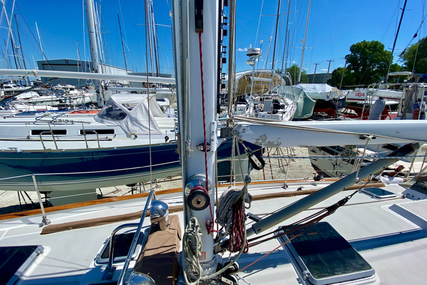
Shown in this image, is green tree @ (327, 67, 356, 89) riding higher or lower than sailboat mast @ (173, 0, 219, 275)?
higher

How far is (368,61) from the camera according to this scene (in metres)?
27.2

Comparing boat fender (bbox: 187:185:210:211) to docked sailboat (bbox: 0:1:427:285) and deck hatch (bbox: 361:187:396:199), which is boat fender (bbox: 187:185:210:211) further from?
deck hatch (bbox: 361:187:396:199)

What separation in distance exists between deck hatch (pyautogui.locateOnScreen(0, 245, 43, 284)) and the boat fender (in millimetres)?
1813

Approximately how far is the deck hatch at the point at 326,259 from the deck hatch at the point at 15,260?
2.52 meters

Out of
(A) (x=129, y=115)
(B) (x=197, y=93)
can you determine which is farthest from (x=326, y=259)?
(A) (x=129, y=115)

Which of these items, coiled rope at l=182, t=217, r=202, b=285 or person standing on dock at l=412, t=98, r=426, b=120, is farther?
person standing on dock at l=412, t=98, r=426, b=120

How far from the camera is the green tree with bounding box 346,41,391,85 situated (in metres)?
26.7

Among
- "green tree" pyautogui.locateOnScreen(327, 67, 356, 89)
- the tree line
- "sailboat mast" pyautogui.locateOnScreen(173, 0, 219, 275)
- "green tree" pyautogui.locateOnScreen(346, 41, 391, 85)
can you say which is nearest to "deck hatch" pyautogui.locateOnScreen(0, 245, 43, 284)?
"sailboat mast" pyautogui.locateOnScreen(173, 0, 219, 275)

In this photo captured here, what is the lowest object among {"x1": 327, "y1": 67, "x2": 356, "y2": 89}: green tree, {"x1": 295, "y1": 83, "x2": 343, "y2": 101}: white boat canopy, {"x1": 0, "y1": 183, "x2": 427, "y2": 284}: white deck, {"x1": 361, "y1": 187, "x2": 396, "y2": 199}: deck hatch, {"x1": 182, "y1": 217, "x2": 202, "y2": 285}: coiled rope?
{"x1": 0, "y1": 183, "x2": 427, "y2": 284}: white deck

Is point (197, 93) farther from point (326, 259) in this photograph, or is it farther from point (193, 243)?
point (326, 259)

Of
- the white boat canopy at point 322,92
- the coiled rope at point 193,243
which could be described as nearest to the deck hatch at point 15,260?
the coiled rope at point 193,243

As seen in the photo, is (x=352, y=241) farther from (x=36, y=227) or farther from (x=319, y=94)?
(x=319, y=94)

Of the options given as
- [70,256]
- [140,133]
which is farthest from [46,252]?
Answer: [140,133]

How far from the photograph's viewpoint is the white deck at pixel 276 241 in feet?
5.95
